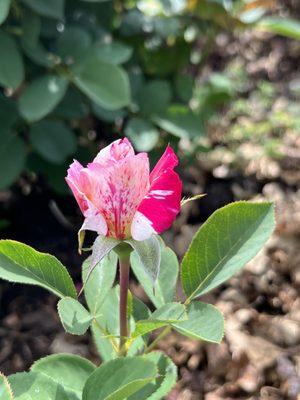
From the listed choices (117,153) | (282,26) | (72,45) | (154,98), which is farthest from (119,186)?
(282,26)

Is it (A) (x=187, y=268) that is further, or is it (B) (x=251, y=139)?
(B) (x=251, y=139)

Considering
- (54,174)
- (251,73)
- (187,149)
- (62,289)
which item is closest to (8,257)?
(62,289)

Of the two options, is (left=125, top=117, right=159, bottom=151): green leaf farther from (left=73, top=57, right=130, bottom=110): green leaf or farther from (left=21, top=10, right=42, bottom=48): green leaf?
(left=21, top=10, right=42, bottom=48): green leaf

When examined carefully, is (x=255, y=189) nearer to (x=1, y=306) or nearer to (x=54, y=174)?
(x=54, y=174)

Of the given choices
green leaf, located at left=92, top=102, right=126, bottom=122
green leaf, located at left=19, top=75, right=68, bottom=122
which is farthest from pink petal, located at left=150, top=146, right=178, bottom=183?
green leaf, located at left=92, top=102, right=126, bottom=122

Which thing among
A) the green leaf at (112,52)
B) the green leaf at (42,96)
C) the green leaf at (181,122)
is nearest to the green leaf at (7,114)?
the green leaf at (42,96)
